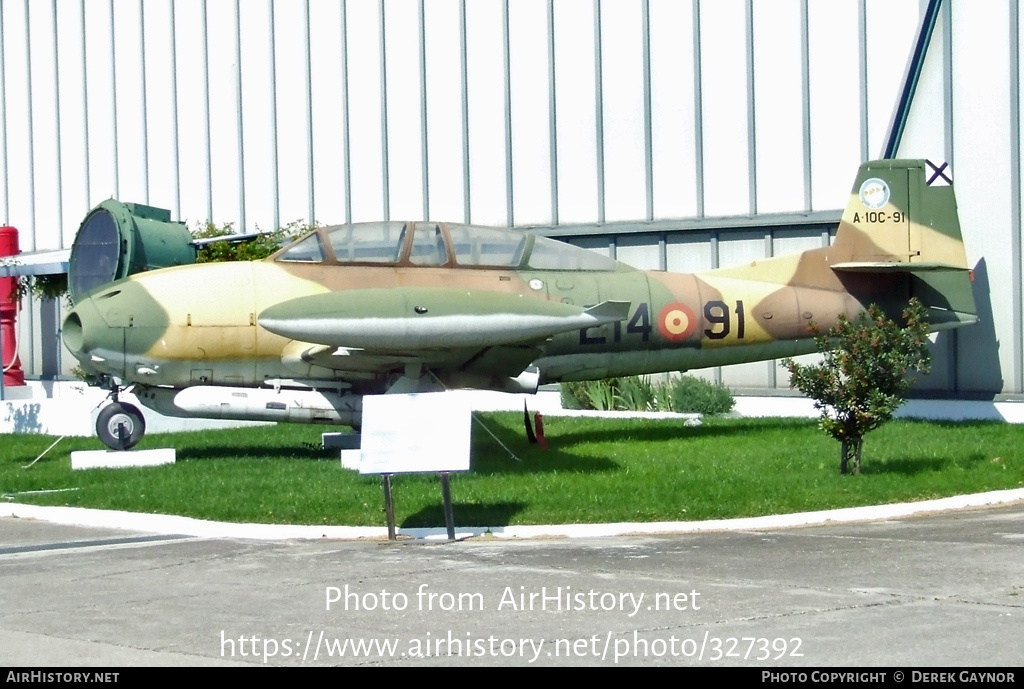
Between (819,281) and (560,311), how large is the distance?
4677mm

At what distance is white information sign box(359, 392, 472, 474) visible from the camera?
10148 mm

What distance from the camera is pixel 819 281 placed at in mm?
16297

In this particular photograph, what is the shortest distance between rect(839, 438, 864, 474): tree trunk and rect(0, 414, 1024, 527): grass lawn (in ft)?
0.37

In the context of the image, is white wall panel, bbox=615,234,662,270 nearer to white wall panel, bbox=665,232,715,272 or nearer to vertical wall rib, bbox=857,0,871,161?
white wall panel, bbox=665,232,715,272

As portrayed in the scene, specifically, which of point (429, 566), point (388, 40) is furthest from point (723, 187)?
point (429, 566)

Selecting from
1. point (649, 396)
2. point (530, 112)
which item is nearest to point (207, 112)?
point (530, 112)

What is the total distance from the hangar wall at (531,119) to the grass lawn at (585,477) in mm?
3662

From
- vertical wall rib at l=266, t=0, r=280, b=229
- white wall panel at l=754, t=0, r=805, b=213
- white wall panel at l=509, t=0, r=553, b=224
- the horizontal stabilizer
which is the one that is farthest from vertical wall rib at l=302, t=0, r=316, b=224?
the horizontal stabilizer

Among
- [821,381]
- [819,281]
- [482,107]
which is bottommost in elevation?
[821,381]

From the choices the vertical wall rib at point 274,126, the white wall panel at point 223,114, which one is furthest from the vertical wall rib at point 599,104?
the white wall panel at point 223,114

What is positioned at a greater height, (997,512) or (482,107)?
(482,107)

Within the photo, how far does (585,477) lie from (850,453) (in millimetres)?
2676

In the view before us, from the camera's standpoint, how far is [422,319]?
1287 centimetres

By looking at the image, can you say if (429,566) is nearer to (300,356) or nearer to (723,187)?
(300,356)
